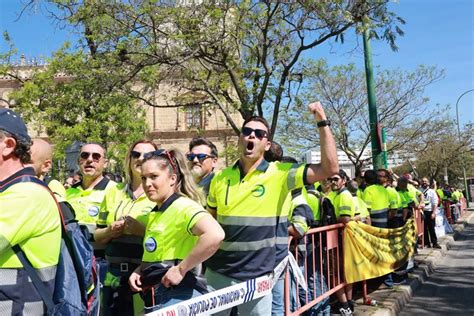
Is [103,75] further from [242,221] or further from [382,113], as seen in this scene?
[382,113]

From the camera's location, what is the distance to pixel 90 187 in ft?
13.7

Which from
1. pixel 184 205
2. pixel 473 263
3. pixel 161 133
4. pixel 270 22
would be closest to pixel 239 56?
pixel 270 22

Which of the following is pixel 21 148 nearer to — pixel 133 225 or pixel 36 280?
pixel 36 280

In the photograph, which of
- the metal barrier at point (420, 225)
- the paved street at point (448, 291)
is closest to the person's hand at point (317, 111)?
the paved street at point (448, 291)

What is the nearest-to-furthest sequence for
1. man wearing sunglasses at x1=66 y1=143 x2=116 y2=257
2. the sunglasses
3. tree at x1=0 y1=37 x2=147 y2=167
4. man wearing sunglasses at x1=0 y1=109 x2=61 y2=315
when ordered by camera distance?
man wearing sunglasses at x1=0 y1=109 x2=61 y2=315 < the sunglasses < man wearing sunglasses at x1=66 y1=143 x2=116 y2=257 < tree at x1=0 y1=37 x2=147 y2=167

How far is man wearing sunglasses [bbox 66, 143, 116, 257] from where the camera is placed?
3.98 meters

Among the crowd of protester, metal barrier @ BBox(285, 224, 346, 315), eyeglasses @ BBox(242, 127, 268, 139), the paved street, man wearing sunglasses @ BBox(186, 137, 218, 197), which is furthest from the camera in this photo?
the paved street

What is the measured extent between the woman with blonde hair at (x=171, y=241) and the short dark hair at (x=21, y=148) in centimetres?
89

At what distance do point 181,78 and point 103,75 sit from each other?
2.36m

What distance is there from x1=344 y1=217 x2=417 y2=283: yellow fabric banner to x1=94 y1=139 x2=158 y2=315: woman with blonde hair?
3.36 meters

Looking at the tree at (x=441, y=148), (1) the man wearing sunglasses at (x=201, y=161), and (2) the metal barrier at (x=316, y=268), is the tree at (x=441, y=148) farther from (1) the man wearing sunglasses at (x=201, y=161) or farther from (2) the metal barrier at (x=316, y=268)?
(1) the man wearing sunglasses at (x=201, y=161)

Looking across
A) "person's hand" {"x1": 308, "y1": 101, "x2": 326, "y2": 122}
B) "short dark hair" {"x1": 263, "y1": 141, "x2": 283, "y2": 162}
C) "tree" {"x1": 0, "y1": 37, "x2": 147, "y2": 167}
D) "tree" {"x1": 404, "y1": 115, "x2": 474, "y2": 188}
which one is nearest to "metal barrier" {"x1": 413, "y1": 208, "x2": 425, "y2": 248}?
"short dark hair" {"x1": 263, "y1": 141, "x2": 283, "y2": 162}

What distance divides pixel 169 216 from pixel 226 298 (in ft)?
2.17

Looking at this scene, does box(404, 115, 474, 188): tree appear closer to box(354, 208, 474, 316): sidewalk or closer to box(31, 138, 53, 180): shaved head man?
box(354, 208, 474, 316): sidewalk
